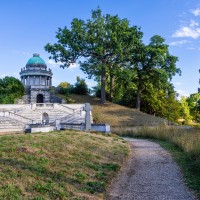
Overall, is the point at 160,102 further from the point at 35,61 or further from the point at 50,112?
the point at 35,61

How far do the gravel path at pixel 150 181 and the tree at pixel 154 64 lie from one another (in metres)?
A: 34.9

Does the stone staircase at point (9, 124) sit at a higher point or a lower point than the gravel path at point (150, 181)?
higher

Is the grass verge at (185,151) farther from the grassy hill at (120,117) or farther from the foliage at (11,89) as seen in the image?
the foliage at (11,89)

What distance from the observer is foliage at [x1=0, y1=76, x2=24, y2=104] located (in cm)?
5058

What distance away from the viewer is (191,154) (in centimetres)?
1448

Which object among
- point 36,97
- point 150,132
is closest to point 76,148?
point 150,132

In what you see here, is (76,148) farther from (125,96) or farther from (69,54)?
(125,96)

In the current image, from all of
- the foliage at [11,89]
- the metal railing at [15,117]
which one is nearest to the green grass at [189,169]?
the metal railing at [15,117]

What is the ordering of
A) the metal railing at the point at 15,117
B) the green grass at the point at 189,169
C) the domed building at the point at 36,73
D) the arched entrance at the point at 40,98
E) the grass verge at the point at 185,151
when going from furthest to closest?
1. the domed building at the point at 36,73
2. the arched entrance at the point at 40,98
3. the metal railing at the point at 15,117
4. the grass verge at the point at 185,151
5. the green grass at the point at 189,169

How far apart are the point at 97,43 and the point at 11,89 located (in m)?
16.2

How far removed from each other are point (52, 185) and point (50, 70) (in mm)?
56560

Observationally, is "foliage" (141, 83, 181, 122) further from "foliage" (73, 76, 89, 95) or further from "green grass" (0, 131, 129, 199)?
"green grass" (0, 131, 129, 199)

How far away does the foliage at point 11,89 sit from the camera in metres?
50.6

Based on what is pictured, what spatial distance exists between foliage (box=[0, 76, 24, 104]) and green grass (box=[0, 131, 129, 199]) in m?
37.4
